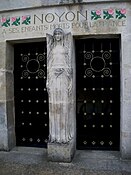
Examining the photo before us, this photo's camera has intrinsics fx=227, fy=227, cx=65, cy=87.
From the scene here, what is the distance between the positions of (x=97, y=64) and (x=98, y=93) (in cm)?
63

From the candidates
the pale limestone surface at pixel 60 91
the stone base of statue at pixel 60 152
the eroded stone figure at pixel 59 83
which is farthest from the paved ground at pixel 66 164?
the eroded stone figure at pixel 59 83

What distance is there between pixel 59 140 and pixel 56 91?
96 cm

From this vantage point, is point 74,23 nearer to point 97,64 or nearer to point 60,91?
point 97,64

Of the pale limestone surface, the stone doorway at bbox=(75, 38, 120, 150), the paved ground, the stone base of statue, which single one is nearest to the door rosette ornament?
the stone doorway at bbox=(75, 38, 120, 150)

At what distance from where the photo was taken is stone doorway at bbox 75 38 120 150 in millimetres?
4914

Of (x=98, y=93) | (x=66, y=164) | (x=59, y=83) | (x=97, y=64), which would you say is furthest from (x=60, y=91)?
(x=66, y=164)

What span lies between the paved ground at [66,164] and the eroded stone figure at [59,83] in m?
0.48

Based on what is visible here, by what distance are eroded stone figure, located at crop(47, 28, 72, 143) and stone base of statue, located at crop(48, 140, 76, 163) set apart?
0.31 feet

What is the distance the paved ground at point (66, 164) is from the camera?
3.95m

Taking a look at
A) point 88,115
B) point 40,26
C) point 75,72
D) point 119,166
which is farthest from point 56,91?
point 119,166

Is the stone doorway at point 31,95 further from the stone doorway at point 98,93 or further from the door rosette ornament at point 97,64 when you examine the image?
the door rosette ornament at point 97,64

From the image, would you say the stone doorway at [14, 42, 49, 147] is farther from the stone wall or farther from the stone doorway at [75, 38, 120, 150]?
the stone doorway at [75, 38, 120, 150]

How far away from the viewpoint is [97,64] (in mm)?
4941

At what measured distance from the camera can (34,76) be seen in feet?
17.2
